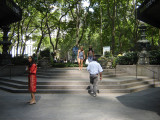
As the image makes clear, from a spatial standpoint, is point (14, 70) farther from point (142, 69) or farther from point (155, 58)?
point (155, 58)

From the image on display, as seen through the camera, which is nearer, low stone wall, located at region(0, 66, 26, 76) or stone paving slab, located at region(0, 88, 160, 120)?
stone paving slab, located at region(0, 88, 160, 120)

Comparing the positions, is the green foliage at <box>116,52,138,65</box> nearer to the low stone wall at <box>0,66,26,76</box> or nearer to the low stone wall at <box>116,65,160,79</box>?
the low stone wall at <box>116,65,160,79</box>

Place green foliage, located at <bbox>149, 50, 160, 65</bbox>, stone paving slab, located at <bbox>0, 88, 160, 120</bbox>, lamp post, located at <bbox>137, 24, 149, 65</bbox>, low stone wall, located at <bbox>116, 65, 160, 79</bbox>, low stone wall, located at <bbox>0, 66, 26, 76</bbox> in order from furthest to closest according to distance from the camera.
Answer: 1. low stone wall, located at <bbox>0, 66, 26, 76</bbox>
2. lamp post, located at <bbox>137, 24, 149, 65</bbox>
3. green foliage, located at <bbox>149, 50, 160, 65</bbox>
4. low stone wall, located at <bbox>116, 65, 160, 79</bbox>
5. stone paving slab, located at <bbox>0, 88, 160, 120</bbox>

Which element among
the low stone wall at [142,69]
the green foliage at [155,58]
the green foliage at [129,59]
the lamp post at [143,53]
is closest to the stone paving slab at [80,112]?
the low stone wall at [142,69]

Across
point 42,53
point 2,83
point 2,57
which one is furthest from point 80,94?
point 42,53

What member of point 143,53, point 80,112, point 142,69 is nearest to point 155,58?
point 143,53

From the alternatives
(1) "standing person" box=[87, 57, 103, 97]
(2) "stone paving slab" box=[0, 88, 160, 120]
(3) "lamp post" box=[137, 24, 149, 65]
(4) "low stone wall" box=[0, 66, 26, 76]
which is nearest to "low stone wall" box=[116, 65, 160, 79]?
(3) "lamp post" box=[137, 24, 149, 65]

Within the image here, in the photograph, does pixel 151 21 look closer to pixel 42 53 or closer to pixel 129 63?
pixel 129 63

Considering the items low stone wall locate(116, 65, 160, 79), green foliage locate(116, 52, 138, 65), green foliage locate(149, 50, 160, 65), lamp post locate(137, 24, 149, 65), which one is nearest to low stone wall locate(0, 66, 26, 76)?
low stone wall locate(116, 65, 160, 79)

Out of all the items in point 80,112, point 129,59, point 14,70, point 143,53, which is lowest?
point 80,112

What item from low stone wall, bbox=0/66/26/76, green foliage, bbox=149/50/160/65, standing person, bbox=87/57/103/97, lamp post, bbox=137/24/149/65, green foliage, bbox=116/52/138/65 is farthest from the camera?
green foliage, bbox=116/52/138/65

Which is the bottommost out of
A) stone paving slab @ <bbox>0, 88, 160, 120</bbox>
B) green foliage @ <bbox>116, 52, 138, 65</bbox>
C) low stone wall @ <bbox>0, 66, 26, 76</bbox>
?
stone paving slab @ <bbox>0, 88, 160, 120</bbox>

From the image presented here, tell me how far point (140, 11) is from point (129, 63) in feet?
29.8

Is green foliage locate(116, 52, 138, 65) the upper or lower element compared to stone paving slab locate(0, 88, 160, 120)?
upper
